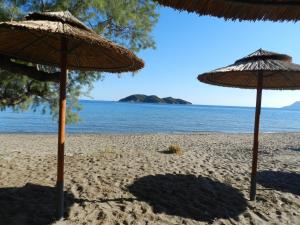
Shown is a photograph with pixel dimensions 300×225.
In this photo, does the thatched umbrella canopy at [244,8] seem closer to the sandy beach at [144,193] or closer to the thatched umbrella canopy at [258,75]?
the thatched umbrella canopy at [258,75]

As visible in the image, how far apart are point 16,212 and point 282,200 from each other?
4.95m

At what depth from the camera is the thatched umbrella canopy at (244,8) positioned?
3.09 meters

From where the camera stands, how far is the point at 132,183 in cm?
709

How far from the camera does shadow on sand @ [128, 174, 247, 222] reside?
562 cm

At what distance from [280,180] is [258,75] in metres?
3.26

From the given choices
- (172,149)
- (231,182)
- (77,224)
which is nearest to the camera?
(77,224)

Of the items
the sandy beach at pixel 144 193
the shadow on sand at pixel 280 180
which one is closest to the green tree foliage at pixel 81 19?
the sandy beach at pixel 144 193

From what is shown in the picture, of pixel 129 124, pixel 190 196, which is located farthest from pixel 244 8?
pixel 129 124

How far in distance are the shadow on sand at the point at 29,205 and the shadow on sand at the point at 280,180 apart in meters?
4.65

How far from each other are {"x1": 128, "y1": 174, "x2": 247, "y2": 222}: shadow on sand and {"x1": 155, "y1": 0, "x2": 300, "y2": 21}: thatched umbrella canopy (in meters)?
3.39

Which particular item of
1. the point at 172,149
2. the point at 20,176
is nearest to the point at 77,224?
the point at 20,176

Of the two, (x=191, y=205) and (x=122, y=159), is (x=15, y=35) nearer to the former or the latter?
(x=191, y=205)

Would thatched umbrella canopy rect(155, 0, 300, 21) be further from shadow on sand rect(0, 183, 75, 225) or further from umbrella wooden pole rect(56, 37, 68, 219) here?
shadow on sand rect(0, 183, 75, 225)

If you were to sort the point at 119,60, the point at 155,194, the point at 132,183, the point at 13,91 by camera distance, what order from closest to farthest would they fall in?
the point at 119,60 → the point at 155,194 → the point at 132,183 → the point at 13,91
